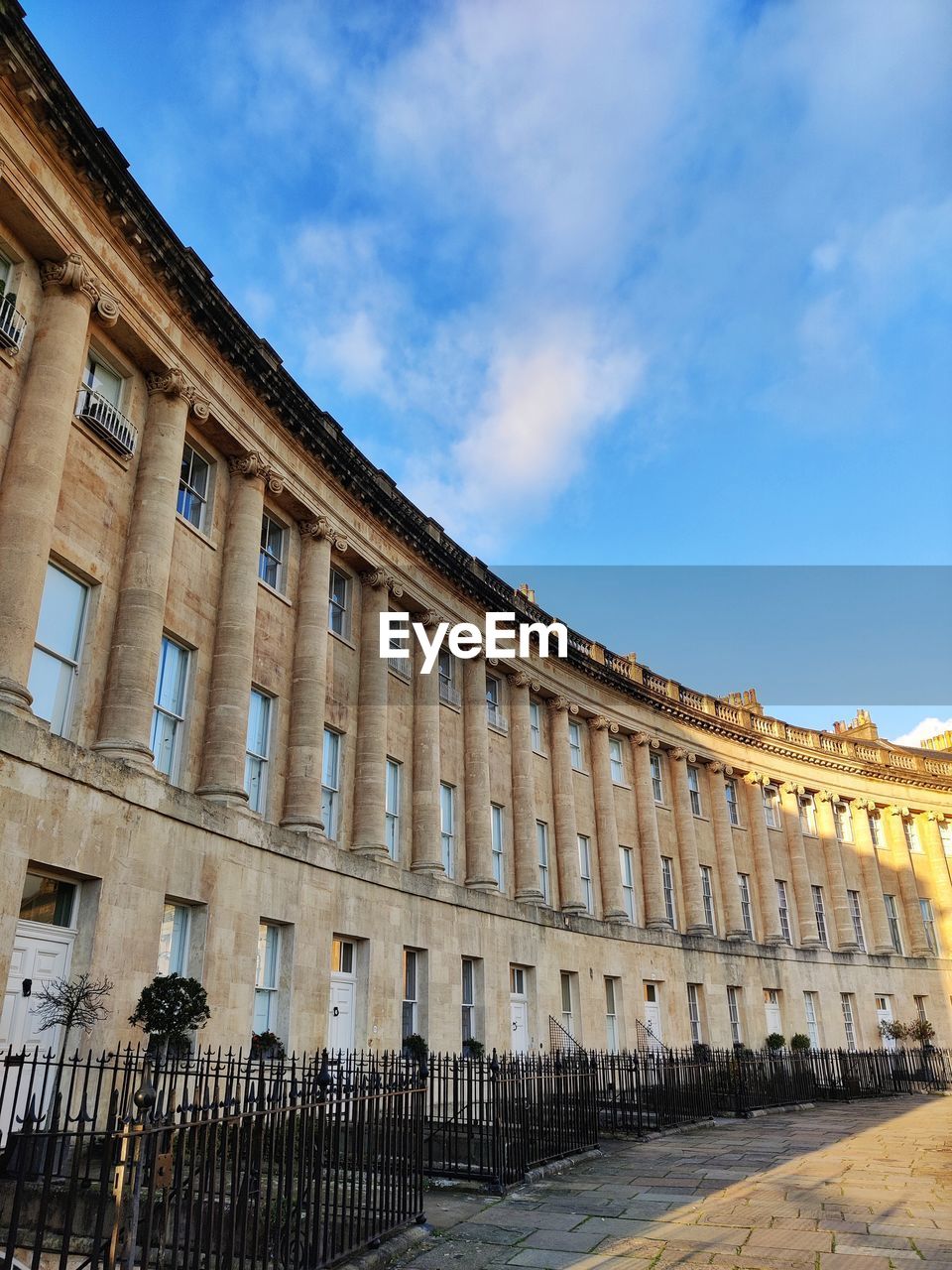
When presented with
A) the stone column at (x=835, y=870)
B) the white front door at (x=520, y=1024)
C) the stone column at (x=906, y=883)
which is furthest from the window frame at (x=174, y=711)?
the stone column at (x=906, y=883)

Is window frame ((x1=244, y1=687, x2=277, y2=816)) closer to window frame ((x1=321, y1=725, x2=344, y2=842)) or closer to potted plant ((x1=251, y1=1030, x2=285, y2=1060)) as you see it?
window frame ((x1=321, y1=725, x2=344, y2=842))

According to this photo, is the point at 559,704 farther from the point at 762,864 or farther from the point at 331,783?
the point at 762,864

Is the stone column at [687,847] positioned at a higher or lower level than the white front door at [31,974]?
Answer: higher

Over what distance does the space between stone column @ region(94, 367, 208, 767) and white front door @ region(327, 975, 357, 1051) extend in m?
6.34

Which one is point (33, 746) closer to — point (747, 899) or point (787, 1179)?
point (787, 1179)

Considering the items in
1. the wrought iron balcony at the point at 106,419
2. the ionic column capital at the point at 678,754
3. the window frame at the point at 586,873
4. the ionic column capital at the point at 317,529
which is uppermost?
the ionic column capital at the point at 317,529

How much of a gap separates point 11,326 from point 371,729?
10466mm

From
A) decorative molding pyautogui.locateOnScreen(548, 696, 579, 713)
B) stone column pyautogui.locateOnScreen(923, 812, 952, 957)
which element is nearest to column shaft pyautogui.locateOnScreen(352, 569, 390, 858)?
decorative molding pyautogui.locateOnScreen(548, 696, 579, 713)

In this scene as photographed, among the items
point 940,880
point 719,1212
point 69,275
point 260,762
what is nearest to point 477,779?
point 260,762

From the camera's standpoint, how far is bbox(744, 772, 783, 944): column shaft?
35525mm

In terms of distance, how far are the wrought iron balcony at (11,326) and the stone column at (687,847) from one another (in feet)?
88.2

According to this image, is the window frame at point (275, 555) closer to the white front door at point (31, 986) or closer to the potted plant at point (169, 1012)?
the potted plant at point (169, 1012)

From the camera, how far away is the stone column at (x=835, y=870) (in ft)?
125

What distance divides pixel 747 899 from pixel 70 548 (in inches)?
1174
